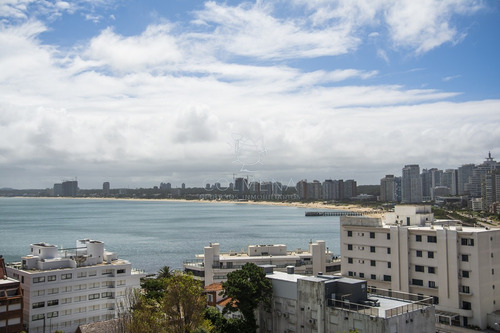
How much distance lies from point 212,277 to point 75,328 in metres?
15.3

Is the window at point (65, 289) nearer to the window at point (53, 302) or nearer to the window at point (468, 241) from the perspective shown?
the window at point (53, 302)

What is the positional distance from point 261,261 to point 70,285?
20397 millimetres

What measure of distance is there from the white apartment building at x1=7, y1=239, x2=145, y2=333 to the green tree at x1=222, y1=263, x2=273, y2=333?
626 inches

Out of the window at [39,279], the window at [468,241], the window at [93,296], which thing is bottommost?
the window at [93,296]

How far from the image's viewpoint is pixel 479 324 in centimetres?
3628

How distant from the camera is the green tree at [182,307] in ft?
90.9

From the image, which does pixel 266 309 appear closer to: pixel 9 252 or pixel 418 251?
pixel 418 251

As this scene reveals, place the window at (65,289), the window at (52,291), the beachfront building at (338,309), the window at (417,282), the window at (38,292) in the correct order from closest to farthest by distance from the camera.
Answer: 1. the beachfront building at (338,309)
2. the window at (38,292)
3. the window at (52,291)
4. the window at (417,282)
5. the window at (65,289)

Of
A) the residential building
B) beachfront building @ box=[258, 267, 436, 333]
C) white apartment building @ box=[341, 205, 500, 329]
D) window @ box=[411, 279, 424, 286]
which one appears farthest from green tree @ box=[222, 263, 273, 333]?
the residential building

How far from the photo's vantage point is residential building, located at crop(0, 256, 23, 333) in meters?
34.4

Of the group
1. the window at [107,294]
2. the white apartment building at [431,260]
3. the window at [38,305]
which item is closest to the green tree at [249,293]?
the white apartment building at [431,260]

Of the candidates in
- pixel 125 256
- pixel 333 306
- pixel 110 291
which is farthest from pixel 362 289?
pixel 125 256

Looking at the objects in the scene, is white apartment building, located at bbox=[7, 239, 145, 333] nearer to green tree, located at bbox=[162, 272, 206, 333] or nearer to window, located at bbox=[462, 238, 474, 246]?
green tree, located at bbox=[162, 272, 206, 333]

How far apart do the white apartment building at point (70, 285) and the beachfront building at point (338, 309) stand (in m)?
17.9
